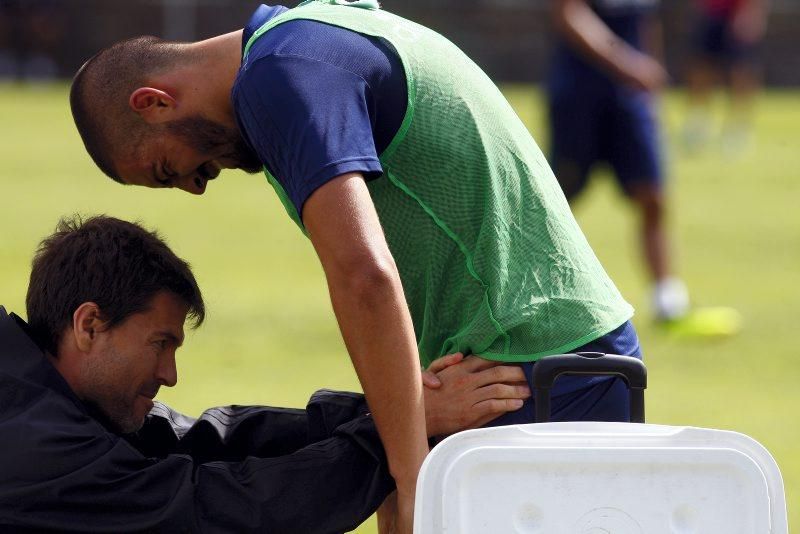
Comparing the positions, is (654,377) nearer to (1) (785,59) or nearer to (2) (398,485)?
(2) (398,485)

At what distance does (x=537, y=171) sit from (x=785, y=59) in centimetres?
2739

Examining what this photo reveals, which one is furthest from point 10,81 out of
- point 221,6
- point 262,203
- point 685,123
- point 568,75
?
point 568,75

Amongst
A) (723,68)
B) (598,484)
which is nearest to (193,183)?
(598,484)

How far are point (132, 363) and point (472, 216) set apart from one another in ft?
2.29

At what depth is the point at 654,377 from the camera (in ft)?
23.0

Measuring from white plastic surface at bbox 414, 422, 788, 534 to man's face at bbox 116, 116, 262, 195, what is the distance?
2.59 ft

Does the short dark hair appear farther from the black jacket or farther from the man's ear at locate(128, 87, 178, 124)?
the man's ear at locate(128, 87, 178, 124)

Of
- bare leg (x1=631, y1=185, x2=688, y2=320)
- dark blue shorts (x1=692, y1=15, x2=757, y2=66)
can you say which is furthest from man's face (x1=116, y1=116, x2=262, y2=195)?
dark blue shorts (x1=692, y1=15, x2=757, y2=66)

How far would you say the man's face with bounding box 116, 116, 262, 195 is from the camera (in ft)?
9.55

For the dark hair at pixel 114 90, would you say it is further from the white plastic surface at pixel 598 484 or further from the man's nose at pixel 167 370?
the white plastic surface at pixel 598 484

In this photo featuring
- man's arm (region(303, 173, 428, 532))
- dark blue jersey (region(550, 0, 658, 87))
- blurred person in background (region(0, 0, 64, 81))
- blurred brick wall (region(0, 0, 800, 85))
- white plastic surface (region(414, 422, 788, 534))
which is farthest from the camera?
blurred brick wall (region(0, 0, 800, 85))

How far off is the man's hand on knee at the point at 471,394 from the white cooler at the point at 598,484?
328mm

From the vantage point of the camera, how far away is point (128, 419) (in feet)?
9.72

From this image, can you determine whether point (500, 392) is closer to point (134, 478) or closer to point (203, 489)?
point (203, 489)
